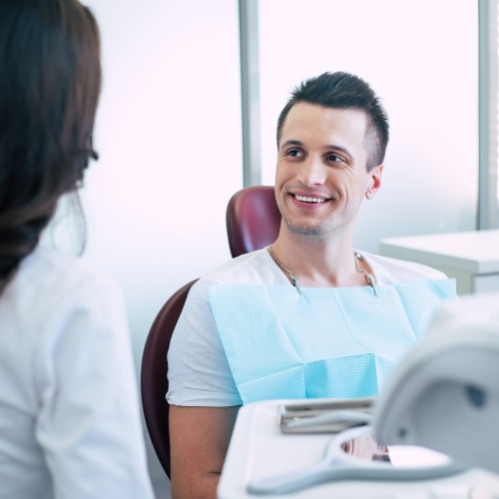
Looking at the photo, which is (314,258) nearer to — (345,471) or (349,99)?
(349,99)

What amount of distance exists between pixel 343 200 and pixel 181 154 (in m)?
0.80

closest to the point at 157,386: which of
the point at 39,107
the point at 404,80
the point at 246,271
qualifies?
the point at 246,271

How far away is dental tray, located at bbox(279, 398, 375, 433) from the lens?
0.73m

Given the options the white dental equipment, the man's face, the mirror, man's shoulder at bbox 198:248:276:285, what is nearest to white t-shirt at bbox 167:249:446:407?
man's shoulder at bbox 198:248:276:285

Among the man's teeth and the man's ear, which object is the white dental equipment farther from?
the man's ear

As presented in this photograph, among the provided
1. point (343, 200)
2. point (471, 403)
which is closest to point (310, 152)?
point (343, 200)

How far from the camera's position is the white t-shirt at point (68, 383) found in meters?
0.69

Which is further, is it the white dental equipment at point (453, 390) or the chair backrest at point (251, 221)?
the chair backrest at point (251, 221)

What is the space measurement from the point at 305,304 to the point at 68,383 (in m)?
0.65

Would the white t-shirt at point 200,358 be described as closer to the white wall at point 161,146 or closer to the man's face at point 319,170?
the man's face at point 319,170

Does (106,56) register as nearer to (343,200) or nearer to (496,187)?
(343,200)

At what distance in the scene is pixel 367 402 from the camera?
78 cm

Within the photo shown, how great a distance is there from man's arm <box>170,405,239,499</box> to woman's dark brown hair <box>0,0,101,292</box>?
520 millimetres

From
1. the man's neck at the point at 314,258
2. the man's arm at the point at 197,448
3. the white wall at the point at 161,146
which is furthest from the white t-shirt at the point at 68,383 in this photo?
the white wall at the point at 161,146
